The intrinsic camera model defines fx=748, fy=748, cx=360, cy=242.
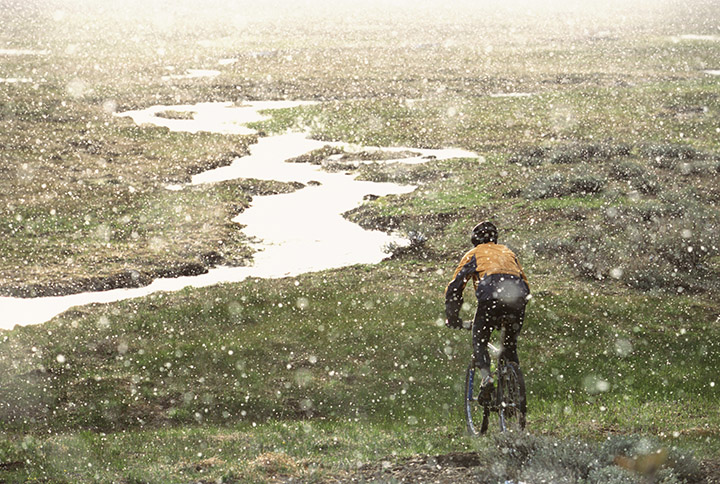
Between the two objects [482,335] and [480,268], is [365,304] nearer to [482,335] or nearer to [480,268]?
[482,335]

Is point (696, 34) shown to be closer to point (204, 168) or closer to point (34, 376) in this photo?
point (204, 168)

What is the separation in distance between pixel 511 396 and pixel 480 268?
6.06ft

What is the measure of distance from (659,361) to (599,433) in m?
4.93

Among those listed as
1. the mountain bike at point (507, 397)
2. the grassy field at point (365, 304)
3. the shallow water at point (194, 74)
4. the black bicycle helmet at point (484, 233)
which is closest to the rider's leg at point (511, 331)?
the mountain bike at point (507, 397)

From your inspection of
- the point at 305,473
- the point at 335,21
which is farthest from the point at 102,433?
the point at 335,21

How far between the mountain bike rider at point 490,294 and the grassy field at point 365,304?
1323 millimetres

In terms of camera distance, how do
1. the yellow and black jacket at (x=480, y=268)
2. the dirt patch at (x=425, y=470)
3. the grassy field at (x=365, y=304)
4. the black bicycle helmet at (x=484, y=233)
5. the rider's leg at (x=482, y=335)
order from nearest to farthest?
1. the dirt patch at (x=425, y=470)
2. the yellow and black jacket at (x=480, y=268)
3. the rider's leg at (x=482, y=335)
4. the black bicycle helmet at (x=484, y=233)
5. the grassy field at (x=365, y=304)

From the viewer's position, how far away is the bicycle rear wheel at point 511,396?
1017 centimetres

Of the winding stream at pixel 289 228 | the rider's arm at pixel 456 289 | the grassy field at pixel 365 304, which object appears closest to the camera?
the rider's arm at pixel 456 289

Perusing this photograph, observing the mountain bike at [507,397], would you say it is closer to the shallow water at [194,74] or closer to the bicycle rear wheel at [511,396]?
the bicycle rear wheel at [511,396]

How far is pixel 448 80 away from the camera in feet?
250

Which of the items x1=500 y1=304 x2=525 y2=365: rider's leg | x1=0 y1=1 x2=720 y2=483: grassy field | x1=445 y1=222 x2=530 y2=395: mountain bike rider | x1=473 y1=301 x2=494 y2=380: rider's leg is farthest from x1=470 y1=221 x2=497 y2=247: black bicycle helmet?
x1=0 y1=1 x2=720 y2=483: grassy field

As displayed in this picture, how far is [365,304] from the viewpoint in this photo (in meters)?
20.5

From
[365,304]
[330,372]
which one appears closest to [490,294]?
[330,372]
